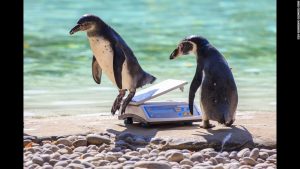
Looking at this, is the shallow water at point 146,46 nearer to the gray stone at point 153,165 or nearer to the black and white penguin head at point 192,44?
the black and white penguin head at point 192,44

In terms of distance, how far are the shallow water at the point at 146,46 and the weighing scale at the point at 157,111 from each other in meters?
0.88

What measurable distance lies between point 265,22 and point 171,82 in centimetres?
1343

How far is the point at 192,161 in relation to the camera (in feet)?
15.8

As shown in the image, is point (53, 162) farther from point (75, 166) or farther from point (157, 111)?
point (157, 111)

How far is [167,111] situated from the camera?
5.79 meters

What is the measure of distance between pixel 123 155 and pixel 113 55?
1.25 meters

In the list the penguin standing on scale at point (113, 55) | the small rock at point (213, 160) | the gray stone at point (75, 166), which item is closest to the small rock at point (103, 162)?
the gray stone at point (75, 166)

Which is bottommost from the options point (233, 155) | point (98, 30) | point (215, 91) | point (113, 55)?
point (233, 155)

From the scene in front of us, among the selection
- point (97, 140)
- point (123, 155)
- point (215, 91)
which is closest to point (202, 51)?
point (215, 91)

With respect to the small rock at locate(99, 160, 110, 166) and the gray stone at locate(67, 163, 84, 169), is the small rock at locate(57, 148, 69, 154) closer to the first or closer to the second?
the small rock at locate(99, 160, 110, 166)

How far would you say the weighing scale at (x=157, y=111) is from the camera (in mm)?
5719

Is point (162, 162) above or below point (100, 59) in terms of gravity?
below
